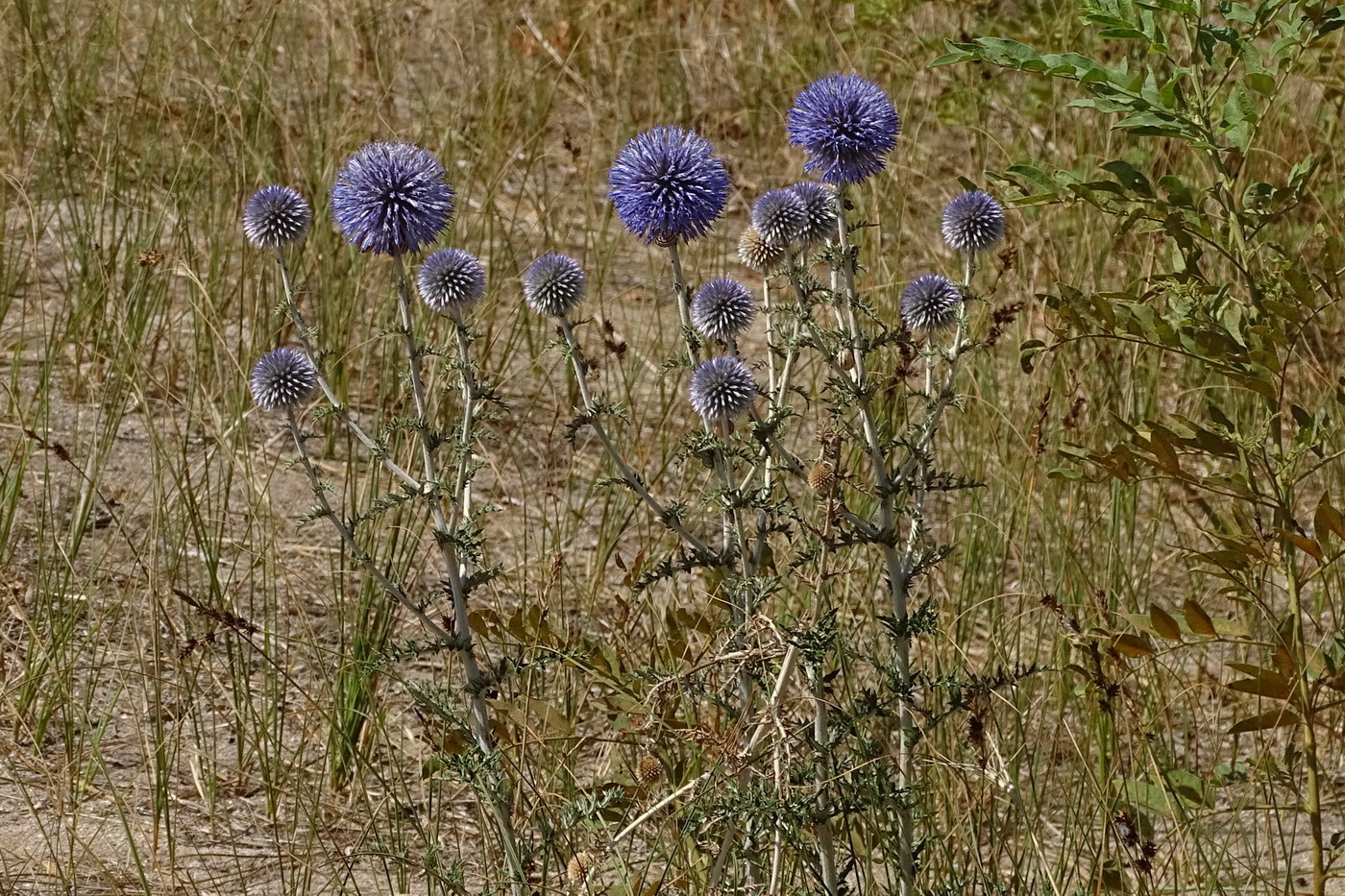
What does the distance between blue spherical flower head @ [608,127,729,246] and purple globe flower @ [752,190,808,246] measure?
8cm

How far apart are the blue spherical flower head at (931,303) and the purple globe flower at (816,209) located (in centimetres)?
21

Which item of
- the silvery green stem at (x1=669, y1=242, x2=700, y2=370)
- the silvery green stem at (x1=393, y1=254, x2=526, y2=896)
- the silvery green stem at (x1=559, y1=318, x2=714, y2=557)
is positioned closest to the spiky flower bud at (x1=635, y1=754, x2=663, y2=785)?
the silvery green stem at (x1=393, y1=254, x2=526, y2=896)

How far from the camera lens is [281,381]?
299 centimetres

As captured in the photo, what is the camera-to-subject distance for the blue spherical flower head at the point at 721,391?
2.72 metres

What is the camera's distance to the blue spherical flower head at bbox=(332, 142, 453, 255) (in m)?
2.83

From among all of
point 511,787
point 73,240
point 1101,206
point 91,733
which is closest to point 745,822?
point 511,787

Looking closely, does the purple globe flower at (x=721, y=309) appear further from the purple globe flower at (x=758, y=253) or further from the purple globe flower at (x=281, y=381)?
the purple globe flower at (x=281, y=381)

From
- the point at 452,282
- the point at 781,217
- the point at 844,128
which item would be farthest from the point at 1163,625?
the point at 452,282

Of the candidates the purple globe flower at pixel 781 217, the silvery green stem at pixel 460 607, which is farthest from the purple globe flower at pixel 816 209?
the silvery green stem at pixel 460 607

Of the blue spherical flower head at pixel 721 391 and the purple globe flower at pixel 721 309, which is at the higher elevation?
the purple globe flower at pixel 721 309

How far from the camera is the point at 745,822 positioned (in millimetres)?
2391

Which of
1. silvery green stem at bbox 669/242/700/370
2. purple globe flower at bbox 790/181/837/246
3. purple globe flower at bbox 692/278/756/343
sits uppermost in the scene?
purple globe flower at bbox 790/181/837/246

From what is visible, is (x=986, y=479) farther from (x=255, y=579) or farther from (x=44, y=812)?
(x=44, y=812)

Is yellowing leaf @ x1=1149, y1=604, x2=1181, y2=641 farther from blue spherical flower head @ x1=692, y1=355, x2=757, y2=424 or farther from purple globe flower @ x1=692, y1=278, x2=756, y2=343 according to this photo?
purple globe flower @ x1=692, y1=278, x2=756, y2=343
